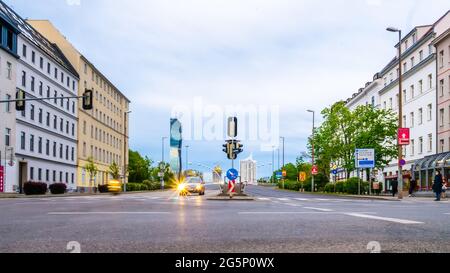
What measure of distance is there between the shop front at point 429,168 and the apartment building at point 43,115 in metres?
36.7

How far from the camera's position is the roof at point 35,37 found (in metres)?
56.8

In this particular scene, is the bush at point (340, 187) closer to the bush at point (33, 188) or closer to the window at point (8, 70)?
the bush at point (33, 188)

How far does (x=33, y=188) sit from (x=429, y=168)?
34.5 metres

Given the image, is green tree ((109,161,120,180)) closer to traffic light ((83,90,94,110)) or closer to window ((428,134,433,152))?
window ((428,134,433,152))

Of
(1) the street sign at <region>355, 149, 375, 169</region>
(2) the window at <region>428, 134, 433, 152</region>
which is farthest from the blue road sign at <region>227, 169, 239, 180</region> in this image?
(2) the window at <region>428, 134, 433, 152</region>

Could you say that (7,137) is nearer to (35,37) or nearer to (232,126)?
(35,37)

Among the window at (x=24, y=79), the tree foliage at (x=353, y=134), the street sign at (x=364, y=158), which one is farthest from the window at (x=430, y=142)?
the window at (x=24, y=79)

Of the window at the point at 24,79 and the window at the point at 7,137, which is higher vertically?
the window at the point at 24,79

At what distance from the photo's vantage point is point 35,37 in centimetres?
6525

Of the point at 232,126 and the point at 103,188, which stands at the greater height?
the point at 232,126

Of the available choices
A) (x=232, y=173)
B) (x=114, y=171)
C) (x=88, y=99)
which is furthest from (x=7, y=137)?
(x=232, y=173)

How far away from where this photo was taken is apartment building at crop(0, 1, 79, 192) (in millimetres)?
57188
